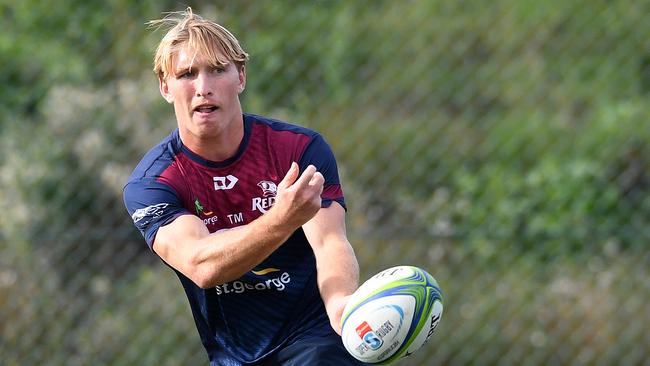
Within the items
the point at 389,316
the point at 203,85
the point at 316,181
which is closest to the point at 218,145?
the point at 203,85

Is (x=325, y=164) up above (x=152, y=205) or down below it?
above

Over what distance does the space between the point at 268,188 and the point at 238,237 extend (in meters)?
0.55

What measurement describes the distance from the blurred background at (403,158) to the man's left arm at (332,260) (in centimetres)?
286

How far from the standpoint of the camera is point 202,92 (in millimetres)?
4062

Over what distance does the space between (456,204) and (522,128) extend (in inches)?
28.3

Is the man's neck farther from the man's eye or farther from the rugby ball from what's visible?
the rugby ball

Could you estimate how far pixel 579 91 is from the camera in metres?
7.60

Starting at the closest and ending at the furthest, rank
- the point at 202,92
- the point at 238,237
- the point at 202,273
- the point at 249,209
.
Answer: the point at 238,237, the point at 202,273, the point at 202,92, the point at 249,209

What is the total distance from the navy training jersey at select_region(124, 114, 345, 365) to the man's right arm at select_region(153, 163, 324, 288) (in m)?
0.11

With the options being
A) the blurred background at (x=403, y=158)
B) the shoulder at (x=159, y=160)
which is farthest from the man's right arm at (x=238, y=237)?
the blurred background at (x=403, y=158)

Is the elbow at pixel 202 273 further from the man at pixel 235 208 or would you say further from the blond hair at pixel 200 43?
the blond hair at pixel 200 43

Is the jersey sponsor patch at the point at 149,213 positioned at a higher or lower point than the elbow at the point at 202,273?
higher

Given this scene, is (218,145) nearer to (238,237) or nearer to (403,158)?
(238,237)

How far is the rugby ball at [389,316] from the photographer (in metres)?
3.73
